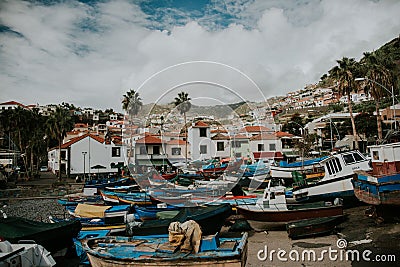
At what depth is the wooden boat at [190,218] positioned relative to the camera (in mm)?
11844

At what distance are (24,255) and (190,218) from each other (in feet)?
21.1

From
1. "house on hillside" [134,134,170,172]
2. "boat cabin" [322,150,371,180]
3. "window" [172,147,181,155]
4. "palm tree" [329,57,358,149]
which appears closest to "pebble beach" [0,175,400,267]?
"boat cabin" [322,150,371,180]

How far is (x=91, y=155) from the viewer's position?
46.8 metres

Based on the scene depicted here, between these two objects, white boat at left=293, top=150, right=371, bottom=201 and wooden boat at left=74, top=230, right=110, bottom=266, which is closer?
wooden boat at left=74, top=230, right=110, bottom=266

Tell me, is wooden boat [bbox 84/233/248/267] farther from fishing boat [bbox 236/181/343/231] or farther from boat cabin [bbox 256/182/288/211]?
boat cabin [bbox 256/182/288/211]

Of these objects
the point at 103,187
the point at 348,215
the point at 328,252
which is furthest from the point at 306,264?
the point at 103,187

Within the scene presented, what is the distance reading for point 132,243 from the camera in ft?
28.4

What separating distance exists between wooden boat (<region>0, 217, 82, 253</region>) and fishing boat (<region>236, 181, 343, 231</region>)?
7495mm

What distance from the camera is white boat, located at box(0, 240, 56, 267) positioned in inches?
266

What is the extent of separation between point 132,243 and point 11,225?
4.76m

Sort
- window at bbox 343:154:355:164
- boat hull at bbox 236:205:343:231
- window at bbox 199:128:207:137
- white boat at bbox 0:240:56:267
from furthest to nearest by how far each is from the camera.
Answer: window at bbox 199:128:207:137 → window at bbox 343:154:355:164 → boat hull at bbox 236:205:343:231 → white boat at bbox 0:240:56:267

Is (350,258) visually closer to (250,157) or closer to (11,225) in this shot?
(11,225)

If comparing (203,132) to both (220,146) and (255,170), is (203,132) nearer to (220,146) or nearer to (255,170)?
(220,146)

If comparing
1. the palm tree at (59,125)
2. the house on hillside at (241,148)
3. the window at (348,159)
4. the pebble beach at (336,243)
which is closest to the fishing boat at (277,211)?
the pebble beach at (336,243)
